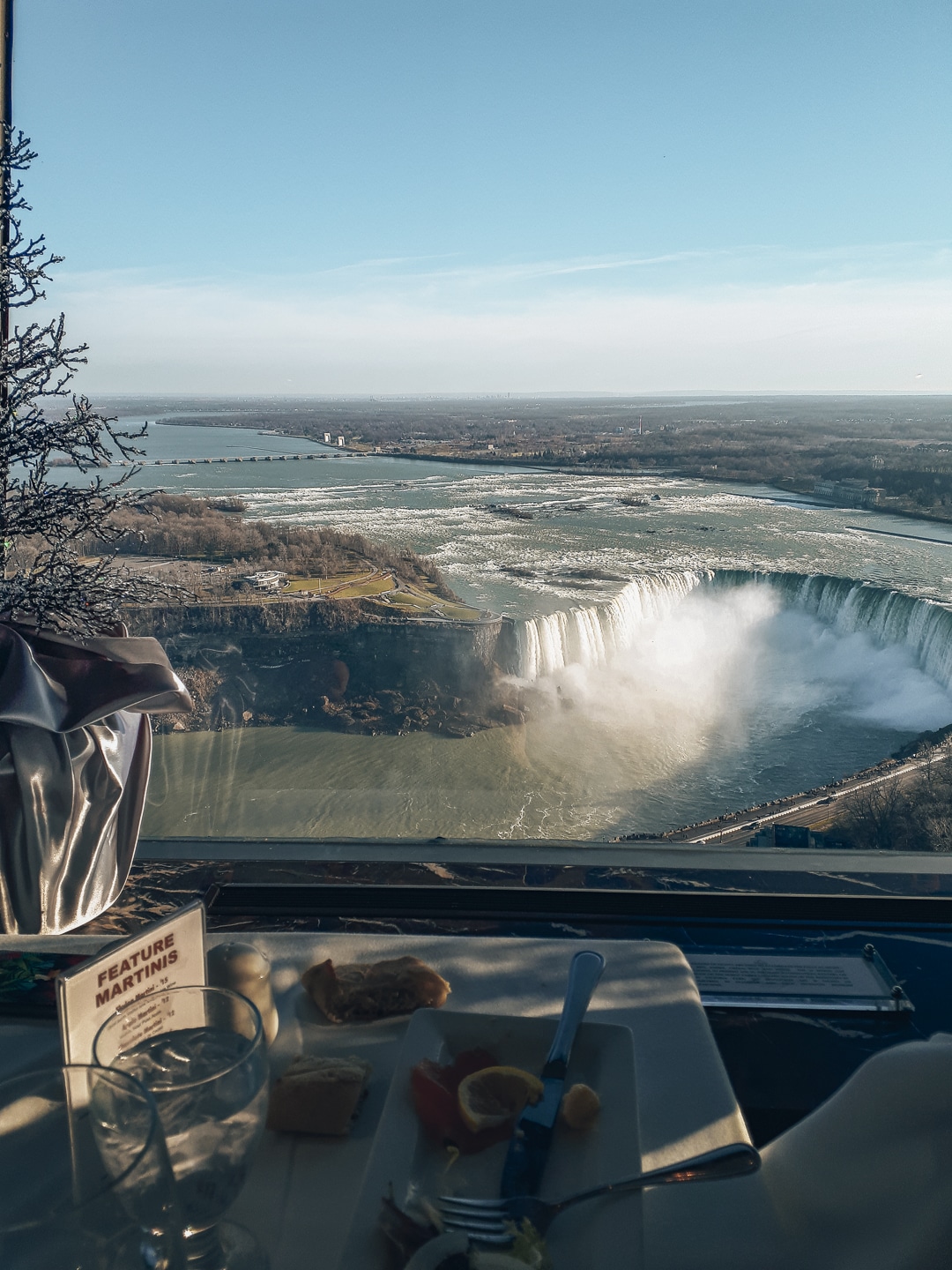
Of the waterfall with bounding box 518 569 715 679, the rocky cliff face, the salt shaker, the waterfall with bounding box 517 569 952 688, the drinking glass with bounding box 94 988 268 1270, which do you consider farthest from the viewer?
the waterfall with bounding box 517 569 952 688

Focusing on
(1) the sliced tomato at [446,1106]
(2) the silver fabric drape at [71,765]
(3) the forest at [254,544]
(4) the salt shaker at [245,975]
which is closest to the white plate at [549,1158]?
(1) the sliced tomato at [446,1106]

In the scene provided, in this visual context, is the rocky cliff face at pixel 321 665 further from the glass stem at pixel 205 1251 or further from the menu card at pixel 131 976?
the glass stem at pixel 205 1251

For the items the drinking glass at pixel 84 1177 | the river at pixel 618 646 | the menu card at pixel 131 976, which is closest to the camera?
→ the drinking glass at pixel 84 1177

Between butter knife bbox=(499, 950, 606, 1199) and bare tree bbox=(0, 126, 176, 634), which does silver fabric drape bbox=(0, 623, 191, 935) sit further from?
butter knife bbox=(499, 950, 606, 1199)

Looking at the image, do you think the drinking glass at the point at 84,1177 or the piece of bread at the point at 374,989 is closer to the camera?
the drinking glass at the point at 84,1177

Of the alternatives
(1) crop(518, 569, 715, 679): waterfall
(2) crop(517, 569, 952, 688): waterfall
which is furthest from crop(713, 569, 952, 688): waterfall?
(1) crop(518, 569, 715, 679): waterfall

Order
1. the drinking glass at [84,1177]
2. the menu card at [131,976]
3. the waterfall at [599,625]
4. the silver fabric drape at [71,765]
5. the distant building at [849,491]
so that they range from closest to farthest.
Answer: the drinking glass at [84,1177], the menu card at [131,976], the silver fabric drape at [71,765], the distant building at [849,491], the waterfall at [599,625]
